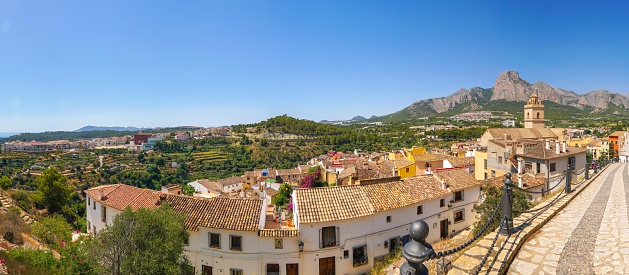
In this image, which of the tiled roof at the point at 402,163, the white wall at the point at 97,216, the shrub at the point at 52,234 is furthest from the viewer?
the tiled roof at the point at 402,163

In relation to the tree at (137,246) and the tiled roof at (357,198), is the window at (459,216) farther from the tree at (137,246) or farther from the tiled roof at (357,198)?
the tree at (137,246)

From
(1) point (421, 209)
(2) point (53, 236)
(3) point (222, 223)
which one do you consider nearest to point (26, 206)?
(2) point (53, 236)

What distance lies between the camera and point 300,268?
1579 centimetres

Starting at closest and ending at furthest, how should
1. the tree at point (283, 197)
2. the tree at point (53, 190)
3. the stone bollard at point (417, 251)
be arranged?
the stone bollard at point (417, 251), the tree at point (53, 190), the tree at point (283, 197)

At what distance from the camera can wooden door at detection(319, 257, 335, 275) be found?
16031mm

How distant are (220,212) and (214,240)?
1.36 meters

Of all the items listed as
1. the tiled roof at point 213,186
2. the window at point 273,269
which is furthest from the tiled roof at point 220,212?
the tiled roof at point 213,186

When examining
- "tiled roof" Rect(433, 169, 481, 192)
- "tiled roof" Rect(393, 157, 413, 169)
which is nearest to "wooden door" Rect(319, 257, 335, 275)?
"tiled roof" Rect(433, 169, 481, 192)

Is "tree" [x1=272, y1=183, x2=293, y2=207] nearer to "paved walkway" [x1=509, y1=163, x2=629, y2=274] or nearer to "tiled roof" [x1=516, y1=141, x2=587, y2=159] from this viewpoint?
"tiled roof" [x1=516, y1=141, x2=587, y2=159]

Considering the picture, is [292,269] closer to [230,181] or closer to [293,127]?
[230,181]

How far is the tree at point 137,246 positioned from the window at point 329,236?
6.35 metres

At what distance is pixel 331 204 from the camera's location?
16578 millimetres

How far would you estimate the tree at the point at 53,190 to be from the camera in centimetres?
2992

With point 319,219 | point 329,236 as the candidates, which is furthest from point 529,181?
point 319,219
